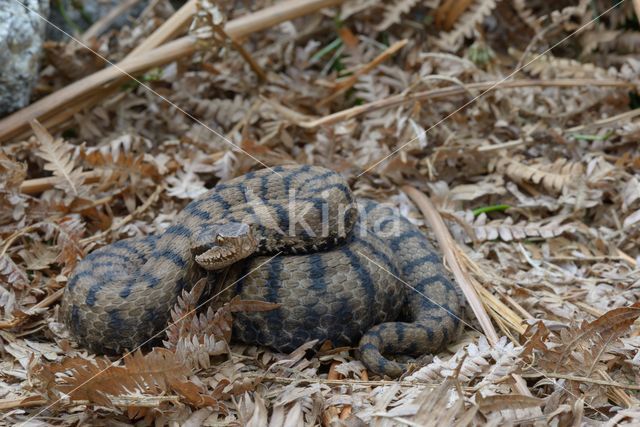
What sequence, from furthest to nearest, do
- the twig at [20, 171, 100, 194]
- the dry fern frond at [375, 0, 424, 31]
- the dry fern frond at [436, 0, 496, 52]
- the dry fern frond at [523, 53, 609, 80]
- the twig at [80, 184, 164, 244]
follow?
the dry fern frond at [375, 0, 424, 31]
the dry fern frond at [436, 0, 496, 52]
the dry fern frond at [523, 53, 609, 80]
the twig at [20, 171, 100, 194]
the twig at [80, 184, 164, 244]

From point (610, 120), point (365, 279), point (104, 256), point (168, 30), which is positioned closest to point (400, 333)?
point (365, 279)

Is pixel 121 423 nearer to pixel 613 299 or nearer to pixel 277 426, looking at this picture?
pixel 277 426

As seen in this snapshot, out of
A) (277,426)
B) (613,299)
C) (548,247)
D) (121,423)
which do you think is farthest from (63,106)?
(613,299)

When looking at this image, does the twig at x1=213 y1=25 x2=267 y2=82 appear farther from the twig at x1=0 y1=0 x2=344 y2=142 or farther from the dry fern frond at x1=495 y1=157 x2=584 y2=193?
the dry fern frond at x1=495 y1=157 x2=584 y2=193

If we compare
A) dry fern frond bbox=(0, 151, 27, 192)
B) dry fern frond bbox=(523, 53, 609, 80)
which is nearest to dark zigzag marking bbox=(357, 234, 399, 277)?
dry fern frond bbox=(0, 151, 27, 192)

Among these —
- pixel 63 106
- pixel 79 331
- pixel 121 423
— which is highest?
pixel 63 106

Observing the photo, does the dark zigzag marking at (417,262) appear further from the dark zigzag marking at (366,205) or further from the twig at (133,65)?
the twig at (133,65)
